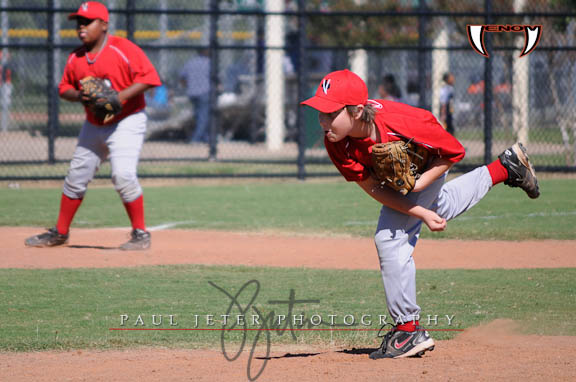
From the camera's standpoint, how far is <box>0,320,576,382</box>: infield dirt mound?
407 cm

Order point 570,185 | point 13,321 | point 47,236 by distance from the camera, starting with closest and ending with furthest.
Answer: point 13,321 → point 47,236 → point 570,185

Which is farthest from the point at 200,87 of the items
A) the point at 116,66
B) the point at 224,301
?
the point at 224,301

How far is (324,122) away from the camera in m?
4.19

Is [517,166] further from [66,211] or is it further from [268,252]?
[66,211]

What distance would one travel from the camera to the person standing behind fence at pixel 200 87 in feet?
59.0

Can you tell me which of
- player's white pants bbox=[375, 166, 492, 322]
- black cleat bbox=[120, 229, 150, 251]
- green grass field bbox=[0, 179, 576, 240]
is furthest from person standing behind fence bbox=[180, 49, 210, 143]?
player's white pants bbox=[375, 166, 492, 322]

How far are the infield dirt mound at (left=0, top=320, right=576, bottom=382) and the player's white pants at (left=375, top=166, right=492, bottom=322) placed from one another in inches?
12.1

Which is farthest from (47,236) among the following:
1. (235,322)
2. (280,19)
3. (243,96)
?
(243,96)

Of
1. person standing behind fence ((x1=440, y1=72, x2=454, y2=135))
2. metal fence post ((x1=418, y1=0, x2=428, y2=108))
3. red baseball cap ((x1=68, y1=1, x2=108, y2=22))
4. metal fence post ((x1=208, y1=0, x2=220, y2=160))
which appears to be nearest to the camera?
red baseball cap ((x1=68, y1=1, x2=108, y2=22))

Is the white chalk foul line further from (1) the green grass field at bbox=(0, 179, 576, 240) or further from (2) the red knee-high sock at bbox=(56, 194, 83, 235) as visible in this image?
(2) the red knee-high sock at bbox=(56, 194, 83, 235)

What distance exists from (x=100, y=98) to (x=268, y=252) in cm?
216

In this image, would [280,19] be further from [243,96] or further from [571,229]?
[571,229]

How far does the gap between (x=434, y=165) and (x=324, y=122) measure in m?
0.74

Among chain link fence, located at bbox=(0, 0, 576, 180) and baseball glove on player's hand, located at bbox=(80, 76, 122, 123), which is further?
chain link fence, located at bbox=(0, 0, 576, 180)
